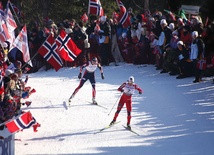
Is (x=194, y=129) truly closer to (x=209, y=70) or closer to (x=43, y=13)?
(x=209, y=70)

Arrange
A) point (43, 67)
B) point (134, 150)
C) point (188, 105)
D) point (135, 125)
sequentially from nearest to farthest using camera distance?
point (134, 150) → point (135, 125) → point (188, 105) → point (43, 67)

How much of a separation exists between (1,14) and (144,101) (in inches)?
228

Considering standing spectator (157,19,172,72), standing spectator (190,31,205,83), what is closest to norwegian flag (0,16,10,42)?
standing spectator (190,31,205,83)

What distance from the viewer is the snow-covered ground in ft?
38.9

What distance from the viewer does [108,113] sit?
51.1 ft

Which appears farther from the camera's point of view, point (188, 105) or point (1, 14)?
point (1, 14)

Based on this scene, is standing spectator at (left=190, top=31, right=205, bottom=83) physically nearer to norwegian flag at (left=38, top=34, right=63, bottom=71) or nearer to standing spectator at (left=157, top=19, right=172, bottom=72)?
standing spectator at (left=157, top=19, right=172, bottom=72)

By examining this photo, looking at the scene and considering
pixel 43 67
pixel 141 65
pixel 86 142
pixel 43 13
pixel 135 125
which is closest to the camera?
pixel 86 142

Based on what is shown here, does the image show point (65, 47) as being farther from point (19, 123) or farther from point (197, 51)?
point (197, 51)

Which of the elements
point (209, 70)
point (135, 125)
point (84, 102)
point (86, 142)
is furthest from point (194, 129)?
point (209, 70)

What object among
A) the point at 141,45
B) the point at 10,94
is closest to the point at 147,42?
the point at 141,45

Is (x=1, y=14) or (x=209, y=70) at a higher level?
(x=1, y=14)

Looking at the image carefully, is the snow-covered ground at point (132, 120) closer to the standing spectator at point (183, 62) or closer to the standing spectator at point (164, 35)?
the standing spectator at point (183, 62)

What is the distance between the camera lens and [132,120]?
47.4 feet
